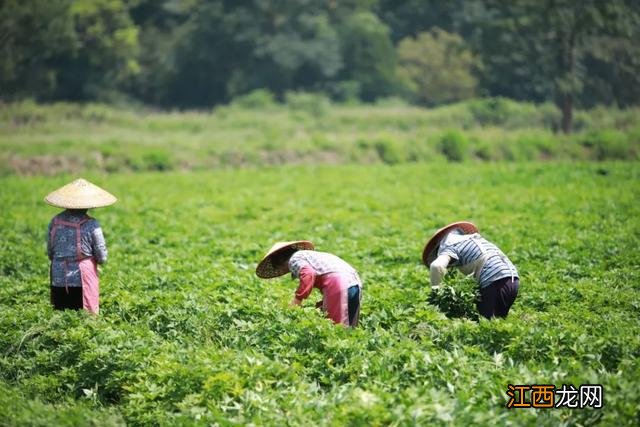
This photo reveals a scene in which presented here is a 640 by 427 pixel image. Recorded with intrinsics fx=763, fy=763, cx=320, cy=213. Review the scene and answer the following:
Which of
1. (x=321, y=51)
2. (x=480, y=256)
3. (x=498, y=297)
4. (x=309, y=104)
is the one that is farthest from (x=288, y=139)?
(x=321, y=51)

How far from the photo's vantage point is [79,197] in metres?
9.50

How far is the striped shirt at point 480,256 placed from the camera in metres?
8.65

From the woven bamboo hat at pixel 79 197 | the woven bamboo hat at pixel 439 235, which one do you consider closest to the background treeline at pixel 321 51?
the woven bamboo hat at pixel 439 235

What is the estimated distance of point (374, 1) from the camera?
64.3 meters

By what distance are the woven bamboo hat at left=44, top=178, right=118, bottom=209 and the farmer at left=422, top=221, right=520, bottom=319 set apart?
4.10 metres

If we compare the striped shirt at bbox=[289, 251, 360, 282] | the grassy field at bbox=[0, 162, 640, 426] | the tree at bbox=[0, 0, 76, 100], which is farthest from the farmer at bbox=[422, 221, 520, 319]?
the tree at bbox=[0, 0, 76, 100]

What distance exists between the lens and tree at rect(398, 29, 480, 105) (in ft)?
178

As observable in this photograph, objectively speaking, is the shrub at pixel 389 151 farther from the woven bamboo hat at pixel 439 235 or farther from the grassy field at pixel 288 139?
the woven bamboo hat at pixel 439 235

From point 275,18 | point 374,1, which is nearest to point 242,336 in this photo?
point 275,18

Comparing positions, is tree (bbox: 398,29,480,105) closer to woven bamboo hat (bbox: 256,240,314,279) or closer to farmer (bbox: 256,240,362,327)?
woven bamboo hat (bbox: 256,240,314,279)

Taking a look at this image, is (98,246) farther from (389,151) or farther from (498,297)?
(389,151)

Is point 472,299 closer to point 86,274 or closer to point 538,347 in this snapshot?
point 538,347

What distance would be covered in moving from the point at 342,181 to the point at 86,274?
1577 centimetres

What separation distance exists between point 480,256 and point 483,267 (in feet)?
0.43
